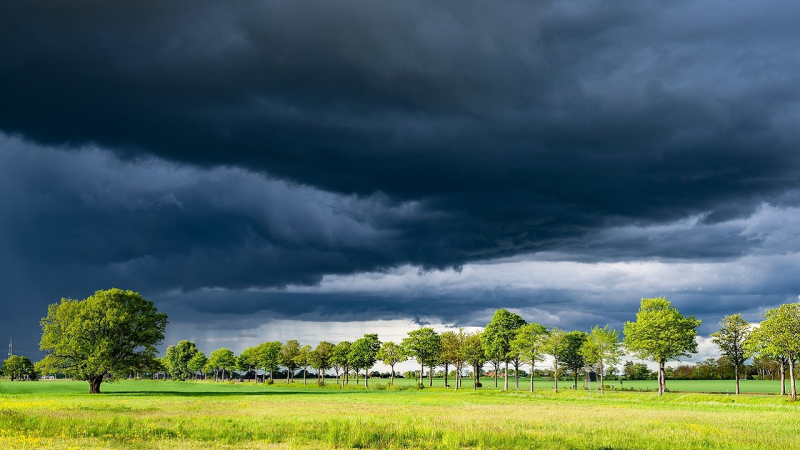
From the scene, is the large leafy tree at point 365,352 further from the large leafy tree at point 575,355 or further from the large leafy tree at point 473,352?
the large leafy tree at point 575,355

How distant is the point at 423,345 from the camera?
495 ft

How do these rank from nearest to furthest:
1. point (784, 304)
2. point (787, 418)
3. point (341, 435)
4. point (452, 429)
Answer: point (341, 435)
point (452, 429)
point (787, 418)
point (784, 304)

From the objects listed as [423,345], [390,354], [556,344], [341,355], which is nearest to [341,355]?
[341,355]

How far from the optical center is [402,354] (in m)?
156

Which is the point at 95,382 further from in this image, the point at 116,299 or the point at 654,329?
the point at 654,329

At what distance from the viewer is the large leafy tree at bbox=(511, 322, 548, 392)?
4781 inches

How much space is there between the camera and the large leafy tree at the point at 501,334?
13000cm

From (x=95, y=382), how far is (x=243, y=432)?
7421 cm

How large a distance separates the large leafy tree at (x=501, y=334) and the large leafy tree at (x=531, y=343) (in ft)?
12.7

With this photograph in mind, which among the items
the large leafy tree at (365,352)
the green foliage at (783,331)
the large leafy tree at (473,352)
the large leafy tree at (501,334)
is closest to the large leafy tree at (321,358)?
the large leafy tree at (365,352)

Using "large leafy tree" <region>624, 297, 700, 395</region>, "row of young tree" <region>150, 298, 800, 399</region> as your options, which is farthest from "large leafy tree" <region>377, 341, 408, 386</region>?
"large leafy tree" <region>624, 297, 700, 395</region>

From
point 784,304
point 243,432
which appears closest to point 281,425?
point 243,432

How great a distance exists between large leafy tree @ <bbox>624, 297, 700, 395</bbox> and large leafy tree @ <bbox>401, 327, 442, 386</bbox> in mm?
54376

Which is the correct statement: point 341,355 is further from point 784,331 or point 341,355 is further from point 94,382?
point 784,331
